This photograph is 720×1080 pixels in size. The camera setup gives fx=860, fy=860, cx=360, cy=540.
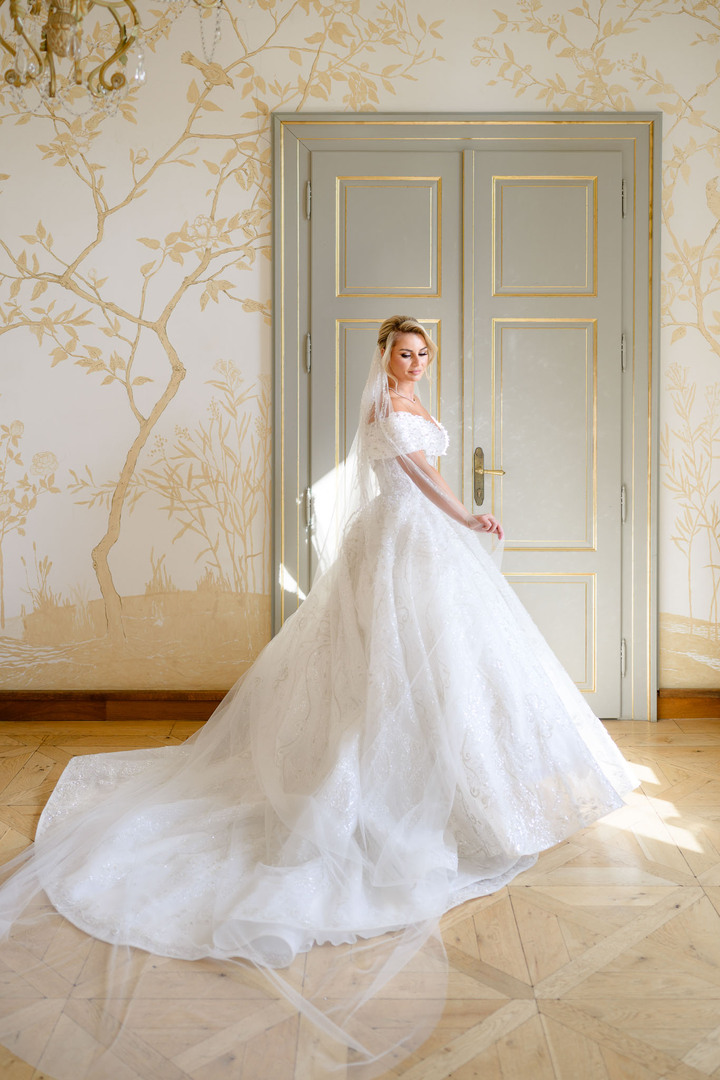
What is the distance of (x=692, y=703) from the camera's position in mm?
3881

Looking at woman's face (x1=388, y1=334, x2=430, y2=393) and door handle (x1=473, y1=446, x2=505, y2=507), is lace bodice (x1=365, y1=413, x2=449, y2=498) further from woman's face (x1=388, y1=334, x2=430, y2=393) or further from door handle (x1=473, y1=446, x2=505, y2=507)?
door handle (x1=473, y1=446, x2=505, y2=507)

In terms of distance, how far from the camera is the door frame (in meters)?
3.70

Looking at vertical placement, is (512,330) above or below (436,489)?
above

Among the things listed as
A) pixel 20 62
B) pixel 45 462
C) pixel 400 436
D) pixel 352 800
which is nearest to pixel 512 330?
pixel 400 436

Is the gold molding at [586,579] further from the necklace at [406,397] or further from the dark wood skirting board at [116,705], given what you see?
the necklace at [406,397]

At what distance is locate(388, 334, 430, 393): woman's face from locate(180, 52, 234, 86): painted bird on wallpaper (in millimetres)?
1703

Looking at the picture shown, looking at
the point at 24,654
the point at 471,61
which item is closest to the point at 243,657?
the point at 24,654

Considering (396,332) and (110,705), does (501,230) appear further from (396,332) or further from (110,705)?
(110,705)

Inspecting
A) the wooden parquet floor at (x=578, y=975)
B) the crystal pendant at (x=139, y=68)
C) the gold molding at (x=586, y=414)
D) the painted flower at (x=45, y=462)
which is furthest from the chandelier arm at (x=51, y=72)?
the gold molding at (x=586, y=414)

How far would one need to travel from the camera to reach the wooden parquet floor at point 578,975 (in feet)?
5.33

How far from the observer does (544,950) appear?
202cm

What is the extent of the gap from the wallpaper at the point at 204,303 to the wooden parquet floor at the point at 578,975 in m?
1.11

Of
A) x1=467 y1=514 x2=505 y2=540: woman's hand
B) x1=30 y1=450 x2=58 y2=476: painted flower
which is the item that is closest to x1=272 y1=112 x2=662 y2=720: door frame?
x1=30 y1=450 x2=58 y2=476: painted flower

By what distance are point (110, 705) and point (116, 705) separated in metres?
0.03
